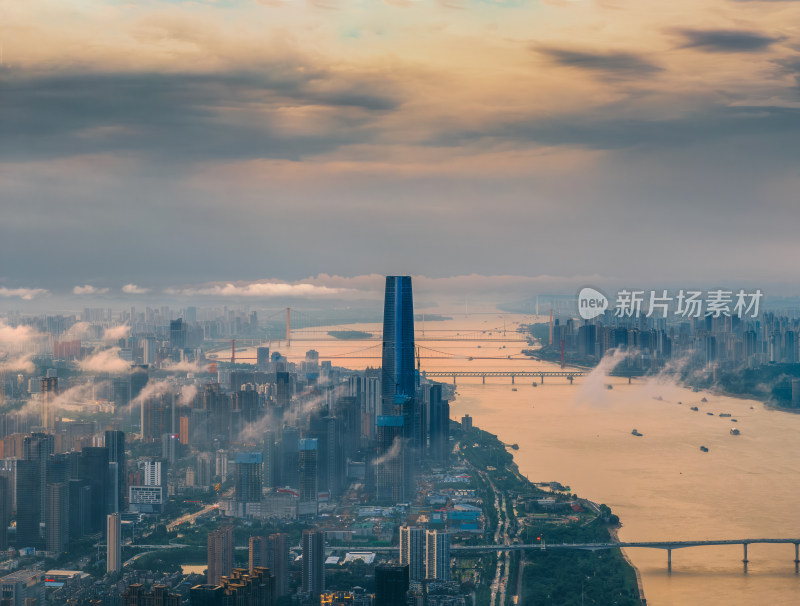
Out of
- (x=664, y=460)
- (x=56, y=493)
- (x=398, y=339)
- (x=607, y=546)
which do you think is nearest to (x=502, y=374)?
(x=398, y=339)

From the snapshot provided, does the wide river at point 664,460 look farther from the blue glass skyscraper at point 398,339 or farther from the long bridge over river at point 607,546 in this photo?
the blue glass skyscraper at point 398,339

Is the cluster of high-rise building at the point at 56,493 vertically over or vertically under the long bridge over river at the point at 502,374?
under

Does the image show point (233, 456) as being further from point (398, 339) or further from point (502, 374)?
point (502, 374)

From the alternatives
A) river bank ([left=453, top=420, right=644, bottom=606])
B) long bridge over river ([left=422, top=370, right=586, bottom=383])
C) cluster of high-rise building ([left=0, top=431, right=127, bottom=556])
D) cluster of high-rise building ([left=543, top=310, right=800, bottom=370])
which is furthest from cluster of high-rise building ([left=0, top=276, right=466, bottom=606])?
cluster of high-rise building ([left=543, top=310, right=800, bottom=370])

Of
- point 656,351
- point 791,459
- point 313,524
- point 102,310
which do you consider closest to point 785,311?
point 656,351

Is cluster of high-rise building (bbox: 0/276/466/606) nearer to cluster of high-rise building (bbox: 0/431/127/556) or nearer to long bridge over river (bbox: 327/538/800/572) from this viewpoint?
cluster of high-rise building (bbox: 0/431/127/556)

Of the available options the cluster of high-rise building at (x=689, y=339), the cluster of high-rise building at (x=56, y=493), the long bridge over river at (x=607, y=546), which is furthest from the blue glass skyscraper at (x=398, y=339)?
the cluster of high-rise building at (x=689, y=339)
